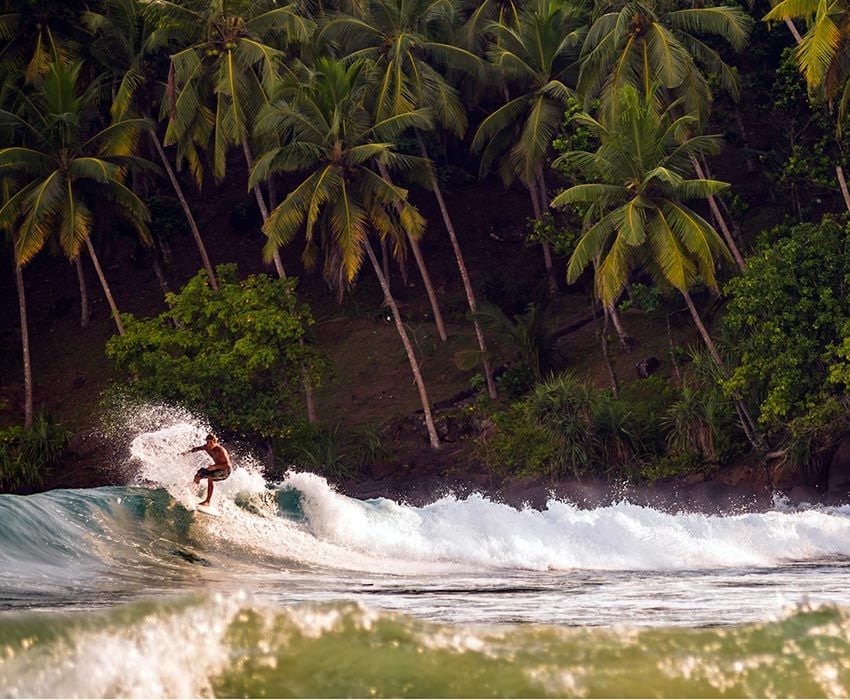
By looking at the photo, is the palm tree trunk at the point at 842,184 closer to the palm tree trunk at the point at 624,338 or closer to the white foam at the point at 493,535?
the palm tree trunk at the point at 624,338

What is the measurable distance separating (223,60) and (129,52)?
6.34 metres

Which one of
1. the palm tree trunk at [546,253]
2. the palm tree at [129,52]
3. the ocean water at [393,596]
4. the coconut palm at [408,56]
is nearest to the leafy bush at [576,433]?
the coconut palm at [408,56]

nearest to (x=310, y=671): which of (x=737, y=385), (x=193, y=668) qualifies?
(x=193, y=668)

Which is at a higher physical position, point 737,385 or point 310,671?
point 310,671

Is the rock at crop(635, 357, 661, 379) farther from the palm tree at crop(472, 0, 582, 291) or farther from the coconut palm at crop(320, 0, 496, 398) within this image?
the palm tree at crop(472, 0, 582, 291)

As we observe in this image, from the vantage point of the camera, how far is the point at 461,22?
40375 millimetres

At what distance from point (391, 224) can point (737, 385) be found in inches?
414

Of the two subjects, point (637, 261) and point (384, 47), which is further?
point (384, 47)

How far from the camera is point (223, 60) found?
3353 centimetres

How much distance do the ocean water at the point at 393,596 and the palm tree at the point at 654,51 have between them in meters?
11.6

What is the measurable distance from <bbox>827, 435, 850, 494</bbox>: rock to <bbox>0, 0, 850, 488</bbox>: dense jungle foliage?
0.51 m

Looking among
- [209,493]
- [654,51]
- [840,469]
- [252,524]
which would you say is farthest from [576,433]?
[209,493]

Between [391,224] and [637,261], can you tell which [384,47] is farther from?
[637,261]

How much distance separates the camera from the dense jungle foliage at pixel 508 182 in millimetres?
26344
